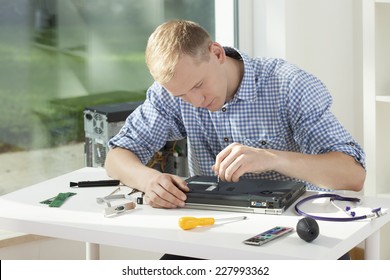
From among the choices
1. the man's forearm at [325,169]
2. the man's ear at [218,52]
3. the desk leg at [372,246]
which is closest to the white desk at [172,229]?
the desk leg at [372,246]

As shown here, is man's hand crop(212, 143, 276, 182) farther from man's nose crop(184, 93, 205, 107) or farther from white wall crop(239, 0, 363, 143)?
white wall crop(239, 0, 363, 143)

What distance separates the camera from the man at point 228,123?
193cm

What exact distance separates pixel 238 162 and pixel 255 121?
384mm

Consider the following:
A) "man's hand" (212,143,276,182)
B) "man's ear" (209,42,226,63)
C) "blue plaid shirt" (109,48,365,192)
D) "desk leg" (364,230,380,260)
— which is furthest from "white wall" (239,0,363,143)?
"desk leg" (364,230,380,260)

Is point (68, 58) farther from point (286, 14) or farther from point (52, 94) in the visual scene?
point (286, 14)

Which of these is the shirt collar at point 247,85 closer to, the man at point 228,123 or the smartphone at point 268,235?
the man at point 228,123

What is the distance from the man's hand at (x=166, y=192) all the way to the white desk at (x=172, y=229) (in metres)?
0.02

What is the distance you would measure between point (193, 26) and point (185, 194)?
1.55ft

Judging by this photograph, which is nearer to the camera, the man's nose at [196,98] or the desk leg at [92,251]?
the man's nose at [196,98]

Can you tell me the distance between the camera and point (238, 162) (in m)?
1.85

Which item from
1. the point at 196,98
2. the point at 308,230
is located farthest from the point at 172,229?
the point at 196,98

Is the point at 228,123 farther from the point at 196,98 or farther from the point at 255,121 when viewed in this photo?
the point at 196,98

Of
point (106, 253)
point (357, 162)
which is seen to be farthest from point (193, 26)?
point (106, 253)

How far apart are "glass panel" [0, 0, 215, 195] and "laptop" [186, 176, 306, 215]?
956mm
